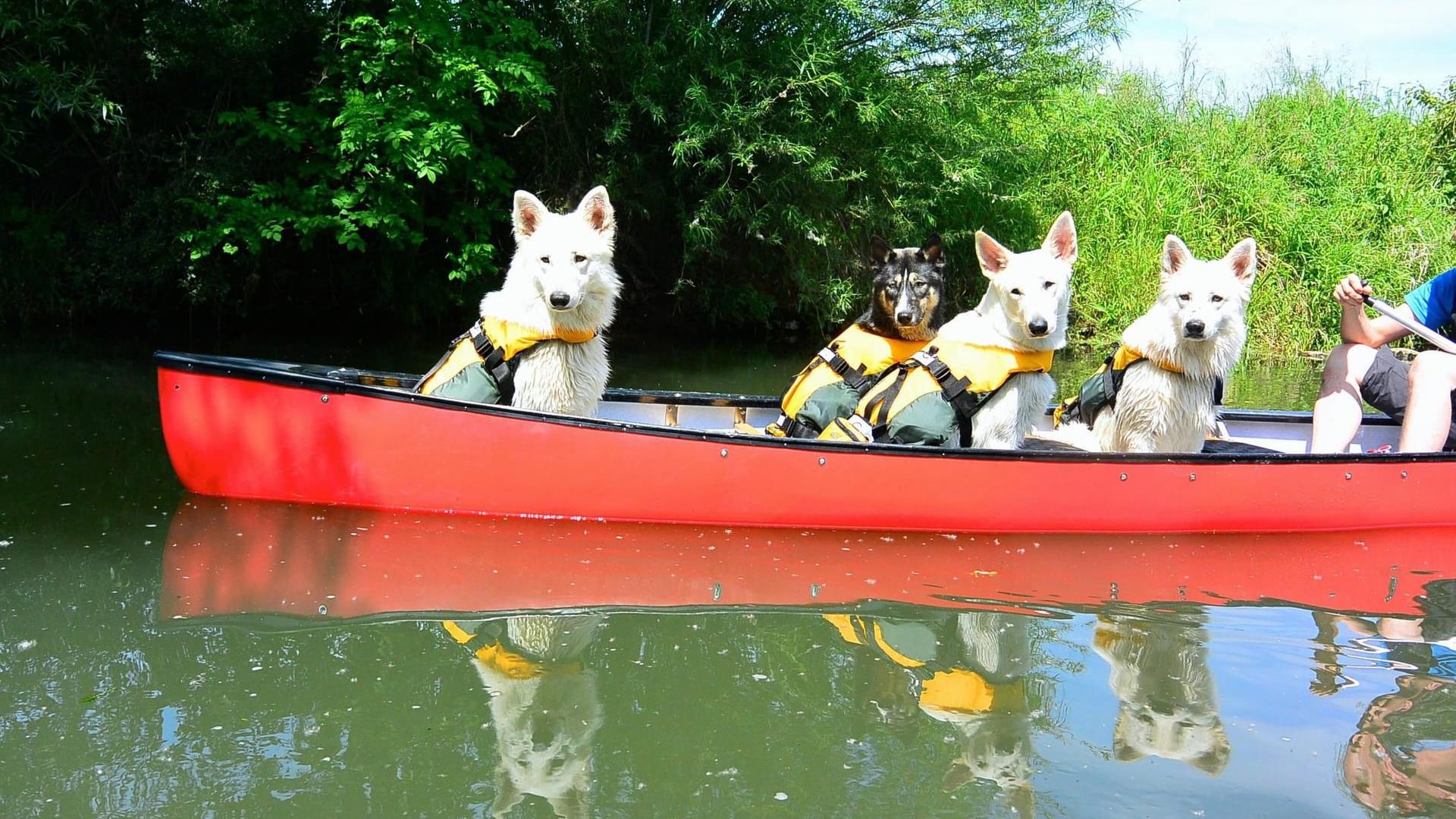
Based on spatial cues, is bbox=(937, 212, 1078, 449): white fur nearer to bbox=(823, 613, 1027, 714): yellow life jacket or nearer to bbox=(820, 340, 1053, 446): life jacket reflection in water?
bbox=(820, 340, 1053, 446): life jacket reflection in water

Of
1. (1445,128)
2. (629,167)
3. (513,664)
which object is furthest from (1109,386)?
(1445,128)

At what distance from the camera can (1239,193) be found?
1309 centimetres

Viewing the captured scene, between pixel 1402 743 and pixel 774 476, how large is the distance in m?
2.74

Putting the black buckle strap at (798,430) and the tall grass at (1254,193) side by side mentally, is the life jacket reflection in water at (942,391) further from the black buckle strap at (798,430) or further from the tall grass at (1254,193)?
the tall grass at (1254,193)

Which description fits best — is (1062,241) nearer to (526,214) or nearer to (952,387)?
(952,387)

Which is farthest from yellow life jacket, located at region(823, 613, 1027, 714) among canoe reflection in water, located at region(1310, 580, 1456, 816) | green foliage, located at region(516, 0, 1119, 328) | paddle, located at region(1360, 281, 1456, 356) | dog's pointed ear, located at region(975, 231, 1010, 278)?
green foliage, located at region(516, 0, 1119, 328)

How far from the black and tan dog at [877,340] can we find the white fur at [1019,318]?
0.21 metres

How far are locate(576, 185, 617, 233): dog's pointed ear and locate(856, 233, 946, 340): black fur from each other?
1.36m

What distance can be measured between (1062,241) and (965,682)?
7.62ft

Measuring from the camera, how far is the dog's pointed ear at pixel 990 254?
5086 mm

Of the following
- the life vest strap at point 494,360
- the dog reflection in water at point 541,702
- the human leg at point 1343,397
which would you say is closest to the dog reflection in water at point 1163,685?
the dog reflection in water at point 541,702

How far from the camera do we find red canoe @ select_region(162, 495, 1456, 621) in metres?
4.43

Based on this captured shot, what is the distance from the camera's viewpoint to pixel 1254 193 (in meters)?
13.1

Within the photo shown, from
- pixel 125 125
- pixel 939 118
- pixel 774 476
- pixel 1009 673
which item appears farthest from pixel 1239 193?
pixel 125 125
